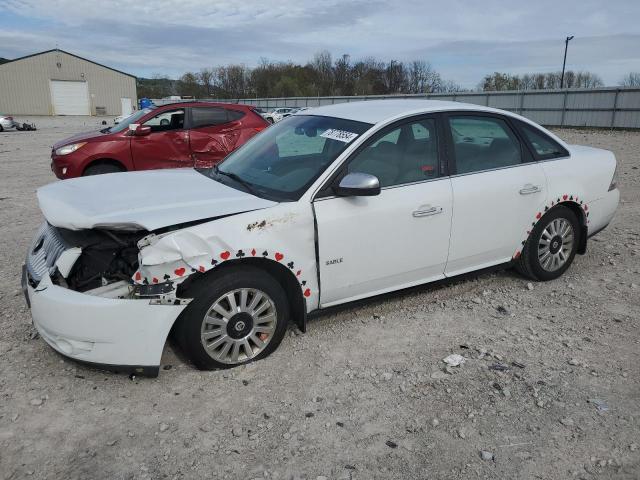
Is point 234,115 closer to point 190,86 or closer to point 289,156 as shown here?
point 289,156

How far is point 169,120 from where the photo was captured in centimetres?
923

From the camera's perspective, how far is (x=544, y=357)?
3.65 m

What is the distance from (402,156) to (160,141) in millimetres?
6049

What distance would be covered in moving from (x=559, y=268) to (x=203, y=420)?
3.56 meters

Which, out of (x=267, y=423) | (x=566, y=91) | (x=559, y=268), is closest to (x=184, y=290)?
(x=267, y=423)

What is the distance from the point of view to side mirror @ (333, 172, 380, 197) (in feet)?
11.2

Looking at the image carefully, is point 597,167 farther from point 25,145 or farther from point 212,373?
point 25,145

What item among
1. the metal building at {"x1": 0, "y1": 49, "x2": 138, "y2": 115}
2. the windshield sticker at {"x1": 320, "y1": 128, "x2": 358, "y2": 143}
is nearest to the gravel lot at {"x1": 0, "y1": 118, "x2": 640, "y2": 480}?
the windshield sticker at {"x1": 320, "y1": 128, "x2": 358, "y2": 143}

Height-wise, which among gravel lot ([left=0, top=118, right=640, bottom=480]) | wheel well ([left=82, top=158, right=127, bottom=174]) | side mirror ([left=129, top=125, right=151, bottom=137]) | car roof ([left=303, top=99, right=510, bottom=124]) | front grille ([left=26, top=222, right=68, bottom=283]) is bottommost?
gravel lot ([left=0, top=118, right=640, bottom=480])

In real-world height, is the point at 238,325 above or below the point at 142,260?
below

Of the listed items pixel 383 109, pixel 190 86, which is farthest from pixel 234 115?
pixel 190 86

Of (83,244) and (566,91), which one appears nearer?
(83,244)

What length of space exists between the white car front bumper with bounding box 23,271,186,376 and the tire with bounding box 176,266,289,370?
15 centimetres

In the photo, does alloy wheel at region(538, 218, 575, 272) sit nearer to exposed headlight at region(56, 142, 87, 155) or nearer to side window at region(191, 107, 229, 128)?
side window at region(191, 107, 229, 128)
